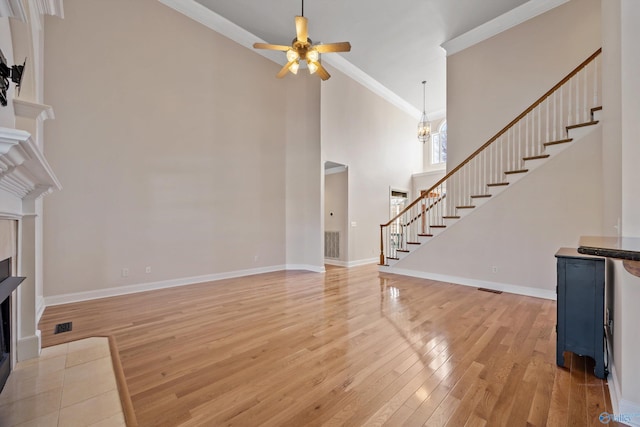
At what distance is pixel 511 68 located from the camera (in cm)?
514

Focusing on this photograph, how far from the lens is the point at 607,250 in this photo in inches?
40.2

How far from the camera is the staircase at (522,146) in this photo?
4039mm

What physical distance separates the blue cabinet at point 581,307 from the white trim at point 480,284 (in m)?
2.40

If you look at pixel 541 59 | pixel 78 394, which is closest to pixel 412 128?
pixel 541 59

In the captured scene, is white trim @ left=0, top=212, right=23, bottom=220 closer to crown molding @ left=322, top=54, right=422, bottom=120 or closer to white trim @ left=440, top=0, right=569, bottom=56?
crown molding @ left=322, top=54, right=422, bottom=120

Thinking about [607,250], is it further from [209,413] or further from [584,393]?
[209,413]

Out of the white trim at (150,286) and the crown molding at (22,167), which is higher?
the crown molding at (22,167)

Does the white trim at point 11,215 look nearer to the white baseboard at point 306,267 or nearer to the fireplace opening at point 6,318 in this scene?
the fireplace opening at point 6,318

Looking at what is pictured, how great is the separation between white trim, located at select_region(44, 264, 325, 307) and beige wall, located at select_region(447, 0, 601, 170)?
14.8 feet

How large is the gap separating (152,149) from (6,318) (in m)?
3.06

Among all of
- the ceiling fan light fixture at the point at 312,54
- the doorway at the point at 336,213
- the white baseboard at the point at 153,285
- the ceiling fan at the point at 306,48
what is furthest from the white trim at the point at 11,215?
the doorway at the point at 336,213

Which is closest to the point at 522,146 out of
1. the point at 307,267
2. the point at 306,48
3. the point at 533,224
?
the point at 533,224

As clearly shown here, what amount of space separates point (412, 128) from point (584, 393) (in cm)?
862

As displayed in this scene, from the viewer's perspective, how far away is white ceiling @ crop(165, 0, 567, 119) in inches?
Answer: 188
